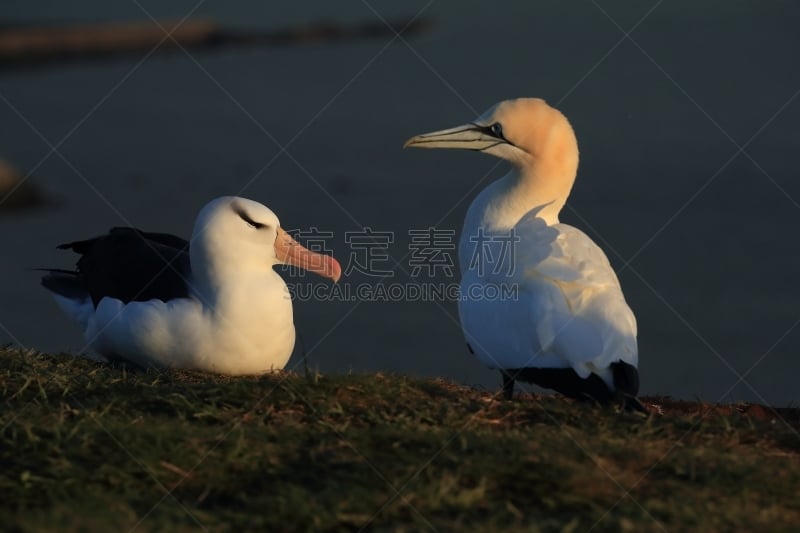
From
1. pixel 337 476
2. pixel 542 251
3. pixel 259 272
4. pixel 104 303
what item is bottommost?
pixel 104 303

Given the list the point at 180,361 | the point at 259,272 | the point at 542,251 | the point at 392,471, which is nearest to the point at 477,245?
the point at 542,251

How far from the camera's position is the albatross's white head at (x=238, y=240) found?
7645 millimetres

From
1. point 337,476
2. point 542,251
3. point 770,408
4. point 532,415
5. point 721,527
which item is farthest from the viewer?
point 770,408

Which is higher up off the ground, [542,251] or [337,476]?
[542,251]

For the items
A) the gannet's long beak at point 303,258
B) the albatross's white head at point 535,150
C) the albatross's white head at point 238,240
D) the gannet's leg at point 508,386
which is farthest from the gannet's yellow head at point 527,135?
the gannet's leg at point 508,386

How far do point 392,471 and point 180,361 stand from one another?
10.00ft

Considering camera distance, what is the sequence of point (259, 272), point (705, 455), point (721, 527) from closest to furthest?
point (721, 527) < point (705, 455) < point (259, 272)

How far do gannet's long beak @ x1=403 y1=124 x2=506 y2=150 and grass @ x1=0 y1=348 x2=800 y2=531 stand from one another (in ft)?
8.00

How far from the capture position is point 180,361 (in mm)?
7445

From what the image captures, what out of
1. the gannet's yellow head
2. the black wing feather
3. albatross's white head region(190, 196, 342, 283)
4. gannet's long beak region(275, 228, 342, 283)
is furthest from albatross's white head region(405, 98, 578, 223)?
the black wing feather

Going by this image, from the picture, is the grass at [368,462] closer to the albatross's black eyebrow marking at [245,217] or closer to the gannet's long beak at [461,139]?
the albatross's black eyebrow marking at [245,217]

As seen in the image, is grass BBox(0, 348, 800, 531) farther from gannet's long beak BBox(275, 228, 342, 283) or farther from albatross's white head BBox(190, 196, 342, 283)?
gannet's long beak BBox(275, 228, 342, 283)

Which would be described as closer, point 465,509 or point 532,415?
point 465,509

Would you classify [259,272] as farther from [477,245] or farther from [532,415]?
[532,415]
